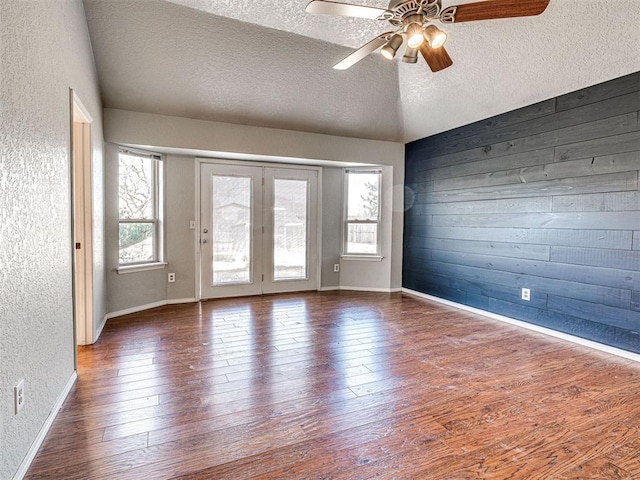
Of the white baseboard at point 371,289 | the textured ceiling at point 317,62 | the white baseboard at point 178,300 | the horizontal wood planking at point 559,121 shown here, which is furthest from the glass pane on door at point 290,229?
the horizontal wood planking at point 559,121

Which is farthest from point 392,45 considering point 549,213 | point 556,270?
point 556,270

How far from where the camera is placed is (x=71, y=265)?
93.2 inches

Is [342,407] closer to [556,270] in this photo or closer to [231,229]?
[556,270]

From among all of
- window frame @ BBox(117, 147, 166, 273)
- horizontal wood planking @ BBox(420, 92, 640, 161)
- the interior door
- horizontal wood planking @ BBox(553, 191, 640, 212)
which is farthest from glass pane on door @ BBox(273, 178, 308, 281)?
horizontal wood planking @ BBox(553, 191, 640, 212)

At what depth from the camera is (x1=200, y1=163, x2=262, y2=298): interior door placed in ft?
15.7

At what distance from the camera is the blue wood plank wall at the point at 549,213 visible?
2963mm

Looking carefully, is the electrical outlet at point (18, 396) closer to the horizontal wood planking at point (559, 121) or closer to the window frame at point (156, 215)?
the window frame at point (156, 215)

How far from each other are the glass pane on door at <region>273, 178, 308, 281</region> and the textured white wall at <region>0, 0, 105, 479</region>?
302 cm

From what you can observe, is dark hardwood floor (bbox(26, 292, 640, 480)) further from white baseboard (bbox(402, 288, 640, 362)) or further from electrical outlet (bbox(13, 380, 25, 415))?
electrical outlet (bbox(13, 380, 25, 415))

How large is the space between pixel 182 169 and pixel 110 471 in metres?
3.71

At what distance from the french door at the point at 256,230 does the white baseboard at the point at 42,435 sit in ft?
8.60

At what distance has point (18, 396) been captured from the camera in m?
1.51

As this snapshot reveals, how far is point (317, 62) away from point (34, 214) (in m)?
2.84

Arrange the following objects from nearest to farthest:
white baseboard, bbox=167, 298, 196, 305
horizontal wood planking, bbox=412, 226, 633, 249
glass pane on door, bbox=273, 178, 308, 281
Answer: horizontal wood planking, bbox=412, 226, 633, 249
white baseboard, bbox=167, 298, 196, 305
glass pane on door, bbox=273, 178, 308, 281
